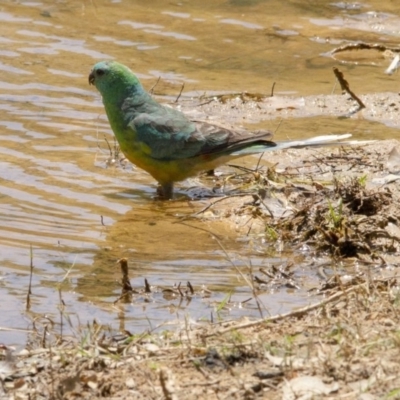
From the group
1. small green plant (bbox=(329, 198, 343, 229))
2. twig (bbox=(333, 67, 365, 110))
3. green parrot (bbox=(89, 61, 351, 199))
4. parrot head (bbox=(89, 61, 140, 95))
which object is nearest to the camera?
small green plant (bbox=(329, 198, 343, 229))

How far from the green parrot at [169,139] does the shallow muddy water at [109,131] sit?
0.94 feet

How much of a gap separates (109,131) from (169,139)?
4.29 feet

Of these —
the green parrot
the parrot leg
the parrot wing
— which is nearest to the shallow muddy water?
the parrot leg

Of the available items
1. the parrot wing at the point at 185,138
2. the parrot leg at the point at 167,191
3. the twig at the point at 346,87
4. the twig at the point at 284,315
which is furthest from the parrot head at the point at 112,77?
the twig at the point at 284,315

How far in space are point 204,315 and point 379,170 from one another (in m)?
2.92

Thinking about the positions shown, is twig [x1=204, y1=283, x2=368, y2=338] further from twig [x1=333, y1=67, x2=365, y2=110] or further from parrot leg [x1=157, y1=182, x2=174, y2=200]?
twig [x1=333, y1=67, x2=365, y2=110]

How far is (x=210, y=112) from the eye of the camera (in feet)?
32.1

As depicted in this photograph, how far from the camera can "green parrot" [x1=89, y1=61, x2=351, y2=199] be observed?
8.13 metres

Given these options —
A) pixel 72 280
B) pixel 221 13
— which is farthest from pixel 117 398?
pixel 221 13

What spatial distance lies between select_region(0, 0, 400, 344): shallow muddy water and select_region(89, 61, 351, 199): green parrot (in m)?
0.29

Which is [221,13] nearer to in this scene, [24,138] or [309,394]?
[24,138]

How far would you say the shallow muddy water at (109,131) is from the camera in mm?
5867

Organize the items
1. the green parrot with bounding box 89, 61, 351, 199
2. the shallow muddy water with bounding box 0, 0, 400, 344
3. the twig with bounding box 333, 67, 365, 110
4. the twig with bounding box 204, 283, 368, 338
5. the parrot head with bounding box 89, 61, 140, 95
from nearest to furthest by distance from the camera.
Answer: the twig with bounding box 204, 283, 368, 338
the shallow muddy water with bounding box 0, 0, 400, 344
the green parrot with bounding box 89, 61, 351, 199
the parrot head with bounding box 89, 61, 140, 95
the twig with bounding box 333, 67, 365, 110

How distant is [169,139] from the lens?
8.21m
